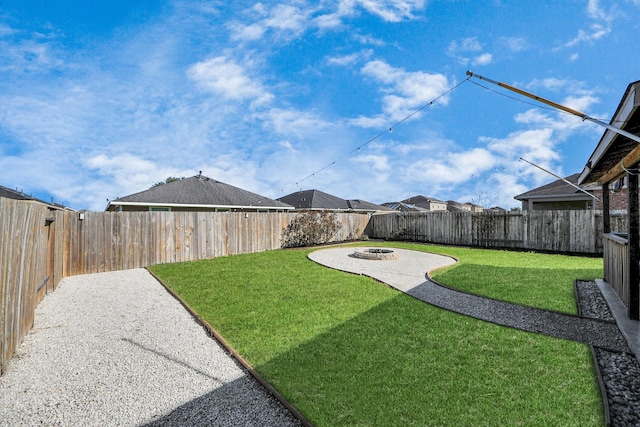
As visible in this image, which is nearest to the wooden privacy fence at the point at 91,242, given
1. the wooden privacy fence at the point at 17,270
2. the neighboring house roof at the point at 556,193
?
the wooden privacy fence at the point at 17,270

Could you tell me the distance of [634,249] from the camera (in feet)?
15.0

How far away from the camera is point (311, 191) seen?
30.6m

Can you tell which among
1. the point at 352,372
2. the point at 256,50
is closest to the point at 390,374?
the point at 352,372

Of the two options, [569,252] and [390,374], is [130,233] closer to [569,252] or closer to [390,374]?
[390,374]

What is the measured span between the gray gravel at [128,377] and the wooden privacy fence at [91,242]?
460 mm

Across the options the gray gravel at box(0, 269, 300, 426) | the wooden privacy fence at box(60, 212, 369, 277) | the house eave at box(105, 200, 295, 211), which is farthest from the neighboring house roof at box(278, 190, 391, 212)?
the gray gravel at box(0, 269, 300, 426)

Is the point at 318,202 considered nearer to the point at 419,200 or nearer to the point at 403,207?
the point at 403,207

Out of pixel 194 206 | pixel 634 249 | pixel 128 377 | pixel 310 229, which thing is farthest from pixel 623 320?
pixel 194 206

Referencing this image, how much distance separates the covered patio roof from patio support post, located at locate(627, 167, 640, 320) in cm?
34

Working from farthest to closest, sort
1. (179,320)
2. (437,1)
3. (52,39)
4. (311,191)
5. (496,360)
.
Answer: (311,191), (437,1), (52,39), (179,320), (496,360)

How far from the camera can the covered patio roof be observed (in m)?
2.69

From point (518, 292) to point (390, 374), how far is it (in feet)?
15.1

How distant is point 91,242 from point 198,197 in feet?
33.3

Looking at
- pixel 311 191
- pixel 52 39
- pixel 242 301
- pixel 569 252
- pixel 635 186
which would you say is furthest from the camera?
pixel 311 191
